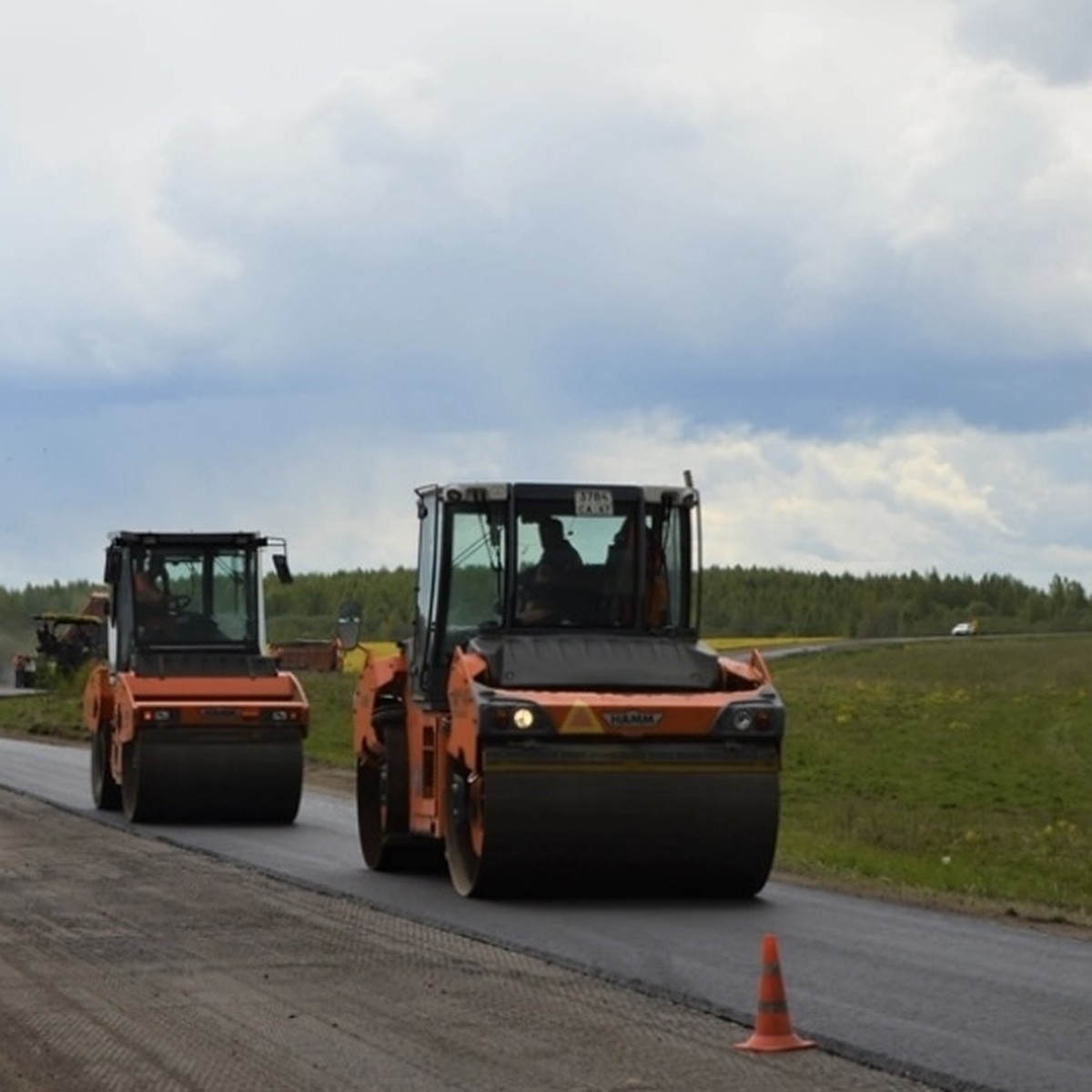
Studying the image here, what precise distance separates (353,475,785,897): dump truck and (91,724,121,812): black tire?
25.5 feet

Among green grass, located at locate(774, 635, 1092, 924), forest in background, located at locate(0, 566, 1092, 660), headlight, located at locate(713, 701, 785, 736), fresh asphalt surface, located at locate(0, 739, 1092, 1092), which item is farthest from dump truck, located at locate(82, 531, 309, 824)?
forest in background, located at locate(0, 566, 1092, 660)

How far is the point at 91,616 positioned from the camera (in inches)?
2776

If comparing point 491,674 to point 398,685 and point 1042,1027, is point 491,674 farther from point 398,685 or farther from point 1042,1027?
point 1042,1027

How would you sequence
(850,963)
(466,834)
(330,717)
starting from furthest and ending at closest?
(330,717), (466,834), (850,963)

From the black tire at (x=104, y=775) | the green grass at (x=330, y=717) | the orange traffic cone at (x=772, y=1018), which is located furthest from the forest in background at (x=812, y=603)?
the orange traffic cone at (x=772, y=1018)

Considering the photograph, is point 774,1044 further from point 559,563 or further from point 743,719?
point 559,563

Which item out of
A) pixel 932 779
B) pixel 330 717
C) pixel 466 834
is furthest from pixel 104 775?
pixel 330 717

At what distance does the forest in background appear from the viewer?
4678 inches

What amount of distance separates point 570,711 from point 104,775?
38.6 ft

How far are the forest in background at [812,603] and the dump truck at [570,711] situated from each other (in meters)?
89.1

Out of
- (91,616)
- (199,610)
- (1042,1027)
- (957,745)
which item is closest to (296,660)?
(91,616)

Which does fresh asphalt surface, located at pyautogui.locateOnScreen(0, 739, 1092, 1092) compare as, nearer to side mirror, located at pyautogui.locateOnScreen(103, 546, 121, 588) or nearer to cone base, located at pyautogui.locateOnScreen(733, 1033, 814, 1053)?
cone base, located at pyautogui.locateOnScreen(733, 1033, 814, 1053)

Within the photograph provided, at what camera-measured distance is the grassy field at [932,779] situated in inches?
793

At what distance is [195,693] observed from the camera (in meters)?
23.9
